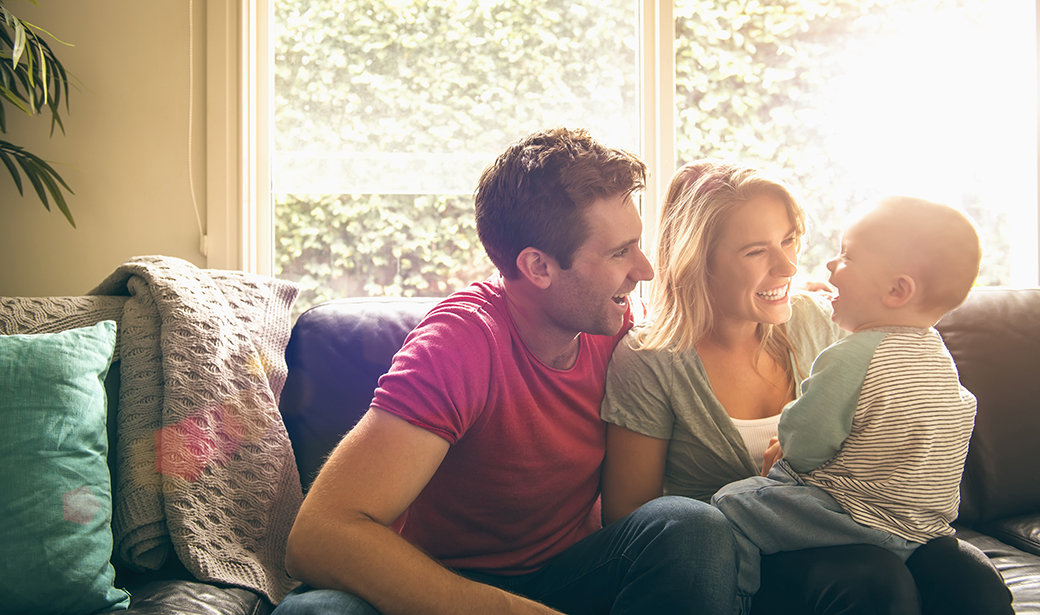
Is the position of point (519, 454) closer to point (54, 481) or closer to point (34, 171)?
point (54, 481)

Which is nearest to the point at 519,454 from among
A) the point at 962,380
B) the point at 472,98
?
the point at 962,380

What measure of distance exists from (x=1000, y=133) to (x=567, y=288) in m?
2.22

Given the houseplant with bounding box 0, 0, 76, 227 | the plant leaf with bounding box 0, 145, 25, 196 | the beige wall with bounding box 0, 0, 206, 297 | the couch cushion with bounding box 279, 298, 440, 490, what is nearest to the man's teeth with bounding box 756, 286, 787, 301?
the couch cushion with bounding box 279, 298, 440, 490

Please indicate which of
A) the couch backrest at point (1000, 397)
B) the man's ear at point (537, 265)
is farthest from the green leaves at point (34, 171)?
the couch backrest at point (1000, 397)

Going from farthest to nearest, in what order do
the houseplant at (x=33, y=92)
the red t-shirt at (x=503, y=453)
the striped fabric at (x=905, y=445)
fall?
1. the houseplant at (x=33, y=92)
2. the red t-shirt at (x=503, y=453)
3. the striped fabric at (x=905, y=445)

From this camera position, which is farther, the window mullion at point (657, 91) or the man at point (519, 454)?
the window mullion at point (657, 91)

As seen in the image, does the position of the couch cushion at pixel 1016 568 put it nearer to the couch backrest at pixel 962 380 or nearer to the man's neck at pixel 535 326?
the couch backrest at pixel 962 380

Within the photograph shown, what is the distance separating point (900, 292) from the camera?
1098mm

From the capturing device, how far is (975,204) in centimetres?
245

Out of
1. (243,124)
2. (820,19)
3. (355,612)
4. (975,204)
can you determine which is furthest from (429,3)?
(975,204)

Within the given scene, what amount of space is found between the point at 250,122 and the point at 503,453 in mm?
1609

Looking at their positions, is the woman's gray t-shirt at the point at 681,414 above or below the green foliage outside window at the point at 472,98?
below

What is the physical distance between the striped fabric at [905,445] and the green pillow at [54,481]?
130 centimetres

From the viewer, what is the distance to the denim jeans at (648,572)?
946 millimetres
